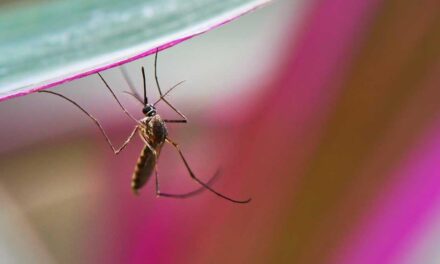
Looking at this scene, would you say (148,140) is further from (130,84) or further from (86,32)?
(86,32)

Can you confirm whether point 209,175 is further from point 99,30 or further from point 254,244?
point 99,30

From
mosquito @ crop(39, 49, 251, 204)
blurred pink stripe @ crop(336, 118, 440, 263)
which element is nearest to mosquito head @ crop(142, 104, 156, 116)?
mosquito @ crop(39, 49, 251, 204)

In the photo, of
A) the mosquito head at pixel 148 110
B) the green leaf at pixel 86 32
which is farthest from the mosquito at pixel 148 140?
the green leaf at pixel 86 32

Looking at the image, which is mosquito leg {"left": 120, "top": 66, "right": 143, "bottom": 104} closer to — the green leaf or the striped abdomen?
the striped abdomen

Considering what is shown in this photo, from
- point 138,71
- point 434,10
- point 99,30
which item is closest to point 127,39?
point 99,30

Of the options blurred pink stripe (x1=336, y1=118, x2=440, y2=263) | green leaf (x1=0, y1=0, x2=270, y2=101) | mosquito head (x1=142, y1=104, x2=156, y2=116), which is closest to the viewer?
green leaf (x1=0, y1=0, x2=270, y2=101)

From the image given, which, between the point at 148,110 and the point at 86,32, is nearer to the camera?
the point at 86,32

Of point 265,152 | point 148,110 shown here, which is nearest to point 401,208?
point 265,152

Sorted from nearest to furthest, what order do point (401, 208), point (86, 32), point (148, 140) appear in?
point (86, 32) → point (401, 208) → point (148, 140)
